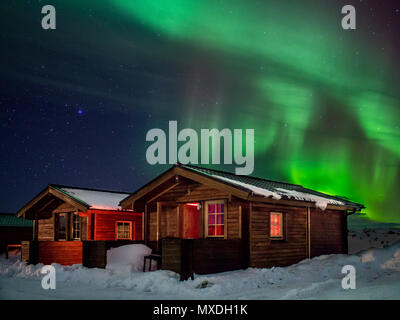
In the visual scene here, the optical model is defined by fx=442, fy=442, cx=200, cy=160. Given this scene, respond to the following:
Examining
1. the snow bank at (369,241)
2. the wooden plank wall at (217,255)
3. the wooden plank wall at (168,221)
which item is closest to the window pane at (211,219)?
the wooden plank wall at (217,255)

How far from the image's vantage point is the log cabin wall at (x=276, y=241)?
16703 millimetres

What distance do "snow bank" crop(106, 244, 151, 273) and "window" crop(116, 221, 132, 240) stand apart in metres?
7.89

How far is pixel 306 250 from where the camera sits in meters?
19.4

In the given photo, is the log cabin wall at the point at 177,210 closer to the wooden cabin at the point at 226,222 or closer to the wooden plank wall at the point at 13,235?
the wooden cabin at the point at 226,222

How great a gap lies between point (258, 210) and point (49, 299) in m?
8.56

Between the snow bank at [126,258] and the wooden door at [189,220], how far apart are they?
2.58 metres

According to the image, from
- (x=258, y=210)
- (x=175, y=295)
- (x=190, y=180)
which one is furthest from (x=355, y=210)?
(x=175, y=295)

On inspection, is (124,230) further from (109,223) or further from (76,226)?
Result: (76,226)

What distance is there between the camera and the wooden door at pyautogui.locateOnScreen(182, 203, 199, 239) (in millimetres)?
19109

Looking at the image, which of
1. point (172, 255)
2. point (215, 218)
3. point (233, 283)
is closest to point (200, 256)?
point (172, 255)

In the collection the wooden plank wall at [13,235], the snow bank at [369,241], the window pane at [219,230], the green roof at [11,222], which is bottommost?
the snow bank at [369,241]
